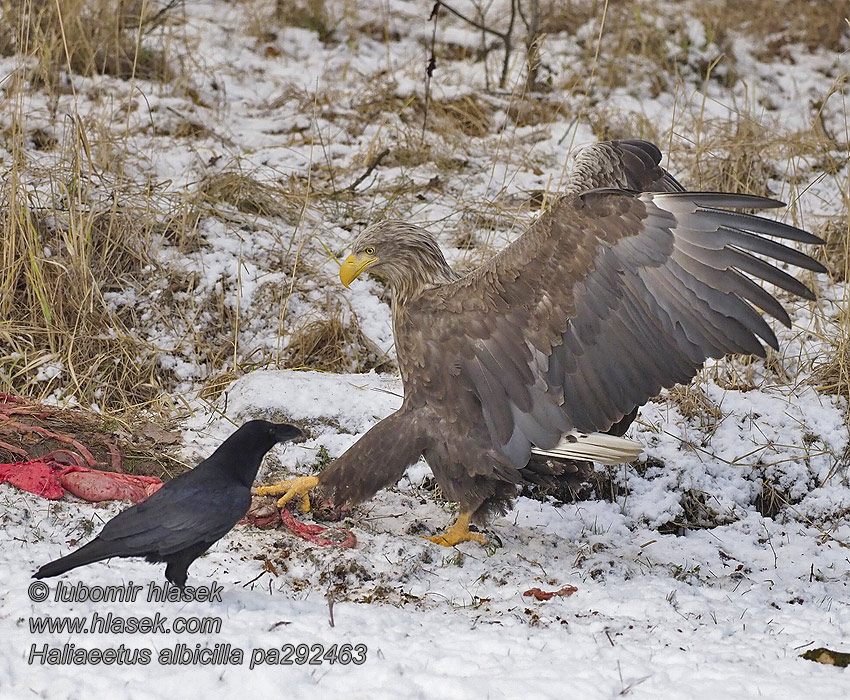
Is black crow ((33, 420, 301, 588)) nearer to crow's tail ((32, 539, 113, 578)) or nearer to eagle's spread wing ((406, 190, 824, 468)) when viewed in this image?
crow's tail ((32, 539, 113, 578))

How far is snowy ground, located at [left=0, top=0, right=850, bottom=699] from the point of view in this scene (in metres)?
2.58

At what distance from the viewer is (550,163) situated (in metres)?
6.67

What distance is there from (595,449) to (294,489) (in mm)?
1100

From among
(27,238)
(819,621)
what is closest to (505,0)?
(27,238)

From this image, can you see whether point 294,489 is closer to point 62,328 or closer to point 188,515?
point 188,515

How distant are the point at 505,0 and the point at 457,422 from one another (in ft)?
22.9

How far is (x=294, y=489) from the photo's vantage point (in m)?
3.65

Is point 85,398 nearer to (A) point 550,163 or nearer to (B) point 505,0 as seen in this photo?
(A) point 550,163

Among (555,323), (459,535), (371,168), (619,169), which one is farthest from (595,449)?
(371,168)

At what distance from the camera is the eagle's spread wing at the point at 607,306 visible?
3.14 meters

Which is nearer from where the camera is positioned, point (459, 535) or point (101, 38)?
point (459, 535)

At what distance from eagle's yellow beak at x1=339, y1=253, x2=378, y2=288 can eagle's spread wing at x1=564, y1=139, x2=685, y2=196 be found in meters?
0.80

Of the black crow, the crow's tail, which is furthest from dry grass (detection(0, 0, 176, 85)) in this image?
the crow's tail

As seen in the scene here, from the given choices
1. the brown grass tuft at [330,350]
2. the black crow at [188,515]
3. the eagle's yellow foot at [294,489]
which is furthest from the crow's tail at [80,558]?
the brown grass tuft at [330,350]
